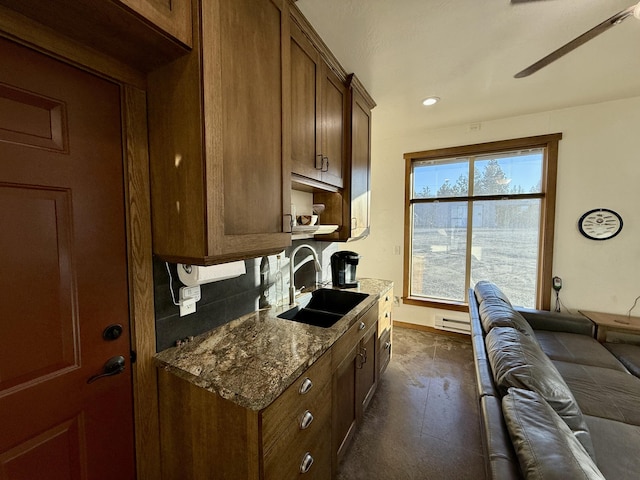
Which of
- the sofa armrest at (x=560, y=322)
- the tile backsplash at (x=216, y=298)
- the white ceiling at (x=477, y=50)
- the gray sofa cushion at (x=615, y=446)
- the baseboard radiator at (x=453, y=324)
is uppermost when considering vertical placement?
the white ceiling at (x=477, y=50)

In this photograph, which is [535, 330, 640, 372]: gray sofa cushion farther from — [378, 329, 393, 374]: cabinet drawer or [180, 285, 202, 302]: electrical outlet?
[180, 285, 202, 302]: electrical outlet

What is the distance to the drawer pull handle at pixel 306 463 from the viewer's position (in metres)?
1.05

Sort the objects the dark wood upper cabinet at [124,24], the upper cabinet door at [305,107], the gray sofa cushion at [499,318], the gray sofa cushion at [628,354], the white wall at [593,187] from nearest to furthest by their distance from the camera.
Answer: the dark wood upper cabinet at [124,24] → the upper cabinet door at [305,107] → the gray sofa cushion at [499,318] → the gray sofa cushion at [628,354] → the white wall at [593,187]

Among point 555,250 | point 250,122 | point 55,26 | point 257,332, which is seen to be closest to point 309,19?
point 250,122

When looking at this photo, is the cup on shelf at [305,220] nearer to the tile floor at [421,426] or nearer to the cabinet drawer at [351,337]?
the cabinet drawer at [351,337]

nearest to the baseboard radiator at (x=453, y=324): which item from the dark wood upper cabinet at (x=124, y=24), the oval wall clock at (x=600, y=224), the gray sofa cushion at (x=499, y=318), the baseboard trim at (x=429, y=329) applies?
the baseboard trim at (x=429, y=329)

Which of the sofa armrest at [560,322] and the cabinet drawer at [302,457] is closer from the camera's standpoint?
the cabinet drawer at [302,457]

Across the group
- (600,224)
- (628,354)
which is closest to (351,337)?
(628,354)

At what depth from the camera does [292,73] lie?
56.1 inches

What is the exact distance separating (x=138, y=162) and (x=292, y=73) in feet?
3.13

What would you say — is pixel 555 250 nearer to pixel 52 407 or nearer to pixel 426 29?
pixel 426 29

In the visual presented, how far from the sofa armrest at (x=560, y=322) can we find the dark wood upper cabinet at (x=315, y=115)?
236cm

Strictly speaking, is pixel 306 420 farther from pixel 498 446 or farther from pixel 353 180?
pixel 353 180

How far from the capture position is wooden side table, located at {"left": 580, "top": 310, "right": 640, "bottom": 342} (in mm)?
2238
